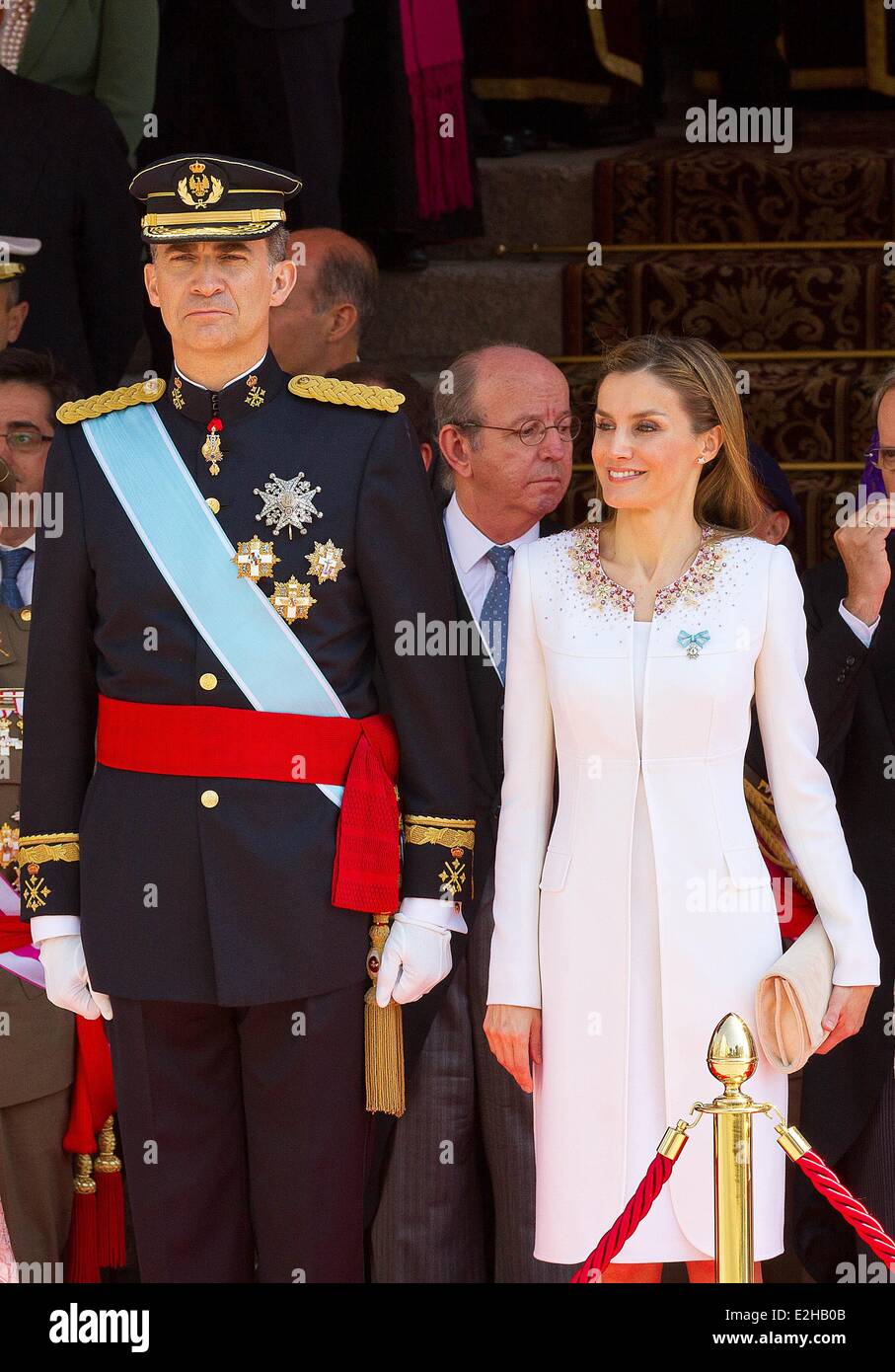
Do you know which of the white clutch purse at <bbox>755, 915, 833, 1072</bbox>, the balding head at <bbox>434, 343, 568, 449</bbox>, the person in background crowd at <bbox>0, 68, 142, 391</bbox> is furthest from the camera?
the person in background crowd at <bbox>0, 68, 142, 391</bbox>

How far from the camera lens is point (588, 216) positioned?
578 cm

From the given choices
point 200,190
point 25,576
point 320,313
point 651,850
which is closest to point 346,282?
point 320,313

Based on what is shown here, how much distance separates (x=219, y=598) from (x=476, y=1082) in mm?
886

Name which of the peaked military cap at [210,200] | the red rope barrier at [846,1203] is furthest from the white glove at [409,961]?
the peaked military cap at [210,200]

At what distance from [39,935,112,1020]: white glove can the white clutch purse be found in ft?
2.64

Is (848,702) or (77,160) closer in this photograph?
(848,702)

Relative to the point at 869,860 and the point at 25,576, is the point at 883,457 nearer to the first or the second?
the point at 869,860

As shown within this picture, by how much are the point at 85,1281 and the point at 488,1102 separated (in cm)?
75

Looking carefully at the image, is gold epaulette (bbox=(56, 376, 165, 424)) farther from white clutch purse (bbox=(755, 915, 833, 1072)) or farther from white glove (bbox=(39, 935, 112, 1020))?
white clutch purse (bbox=(755, 915, 833, 1072))

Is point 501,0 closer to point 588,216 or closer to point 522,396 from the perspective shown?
point 588,216

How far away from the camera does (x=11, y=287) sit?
390cm

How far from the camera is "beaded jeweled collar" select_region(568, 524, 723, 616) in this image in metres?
2.52

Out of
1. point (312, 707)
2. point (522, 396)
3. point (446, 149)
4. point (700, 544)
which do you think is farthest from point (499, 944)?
point (446, 149)

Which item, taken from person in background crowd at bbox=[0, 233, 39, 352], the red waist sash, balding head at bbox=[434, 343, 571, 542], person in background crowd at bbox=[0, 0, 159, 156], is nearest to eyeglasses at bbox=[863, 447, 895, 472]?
balding head at bbox=[434, 343, 571, 542]
